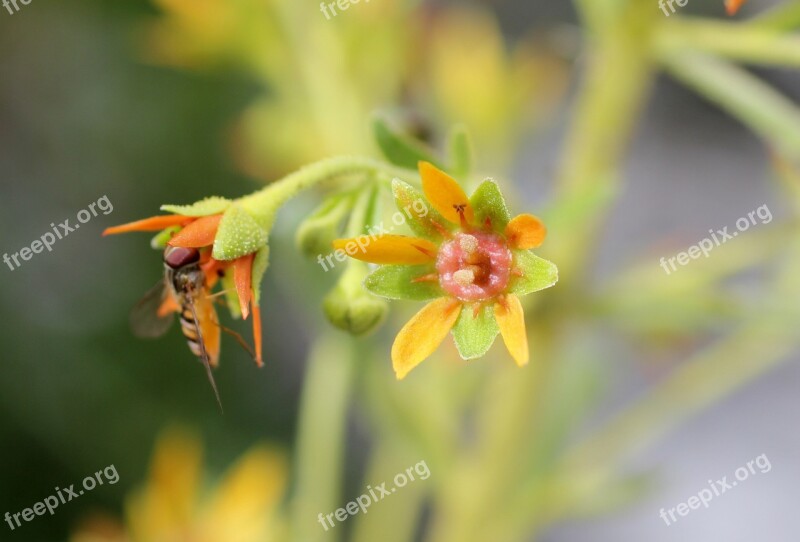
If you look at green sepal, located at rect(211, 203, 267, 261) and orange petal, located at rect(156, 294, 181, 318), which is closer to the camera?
green sepal, located at rect(211, 203, 267, 261)

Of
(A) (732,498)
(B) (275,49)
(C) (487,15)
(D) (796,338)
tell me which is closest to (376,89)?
(B) (275,49)

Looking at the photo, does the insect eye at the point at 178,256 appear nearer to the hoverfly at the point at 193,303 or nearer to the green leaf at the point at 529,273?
the hoverfly at the point at 193,303

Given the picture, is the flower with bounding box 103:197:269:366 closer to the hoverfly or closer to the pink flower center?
the hoverfly

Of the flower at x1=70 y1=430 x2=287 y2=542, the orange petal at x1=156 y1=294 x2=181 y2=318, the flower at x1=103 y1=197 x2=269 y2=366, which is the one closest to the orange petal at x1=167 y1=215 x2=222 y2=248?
the flower at x1=103 y1=197 x2=269 y2=366

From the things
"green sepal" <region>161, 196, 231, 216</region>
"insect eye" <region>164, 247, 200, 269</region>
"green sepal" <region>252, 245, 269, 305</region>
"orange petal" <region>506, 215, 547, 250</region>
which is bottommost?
"orange petal" <region>506, 215, 547, 250</region>

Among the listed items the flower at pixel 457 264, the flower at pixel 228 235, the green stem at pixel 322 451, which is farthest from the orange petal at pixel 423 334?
the green stem at pixel 322 451

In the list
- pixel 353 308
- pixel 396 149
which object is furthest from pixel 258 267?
pixel 396 149
